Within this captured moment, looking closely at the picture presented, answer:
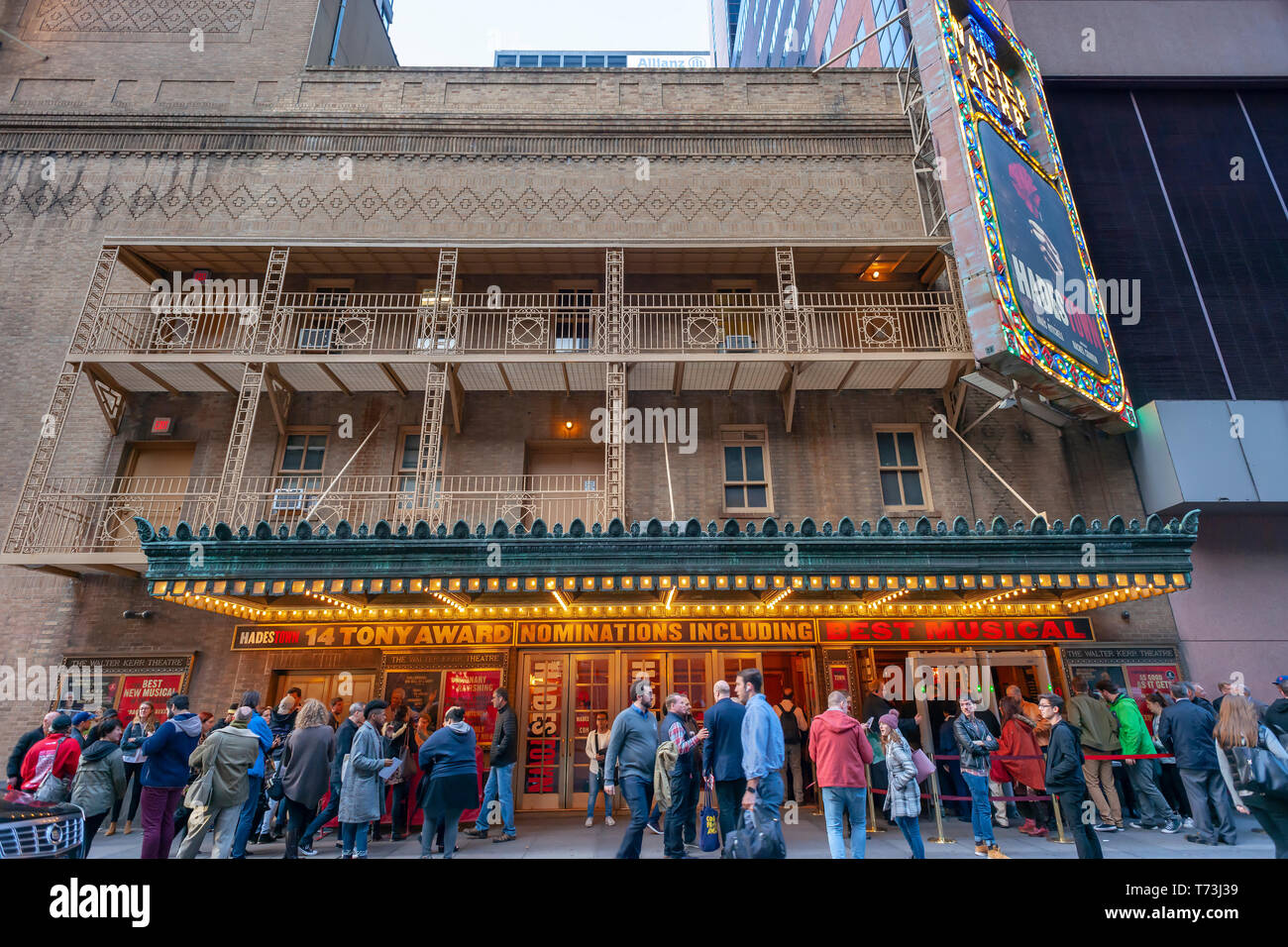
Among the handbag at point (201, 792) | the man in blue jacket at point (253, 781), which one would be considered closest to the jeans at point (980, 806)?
the man in blue jacket at point (253, 781)

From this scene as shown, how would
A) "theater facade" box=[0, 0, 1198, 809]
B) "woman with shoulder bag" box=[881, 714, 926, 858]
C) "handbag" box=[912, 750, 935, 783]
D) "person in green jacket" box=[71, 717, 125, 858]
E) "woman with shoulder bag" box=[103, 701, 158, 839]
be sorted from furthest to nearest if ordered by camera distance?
"theater facade" box=[0, 0, 1198, 809] < "woman with shoulder bag" box=[103, 701, 158, 839] < "handbag" box=[912, 750, 935, 783] < "person in green jacket" box=[71, 717, 125, 858] < "woman with shoulder bag" box=[881, 714, 926, 858]

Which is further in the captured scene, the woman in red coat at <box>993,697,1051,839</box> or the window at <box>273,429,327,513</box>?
the window at <box>273,429,327,513</box>

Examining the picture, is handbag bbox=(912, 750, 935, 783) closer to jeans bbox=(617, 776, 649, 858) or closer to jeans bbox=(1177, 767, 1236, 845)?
jeans bbox=(1177, 767, 1236, 845)

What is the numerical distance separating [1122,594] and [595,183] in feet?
46.4

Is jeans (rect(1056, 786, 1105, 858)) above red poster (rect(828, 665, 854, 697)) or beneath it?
beneath

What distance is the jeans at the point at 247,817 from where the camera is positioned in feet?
26.3

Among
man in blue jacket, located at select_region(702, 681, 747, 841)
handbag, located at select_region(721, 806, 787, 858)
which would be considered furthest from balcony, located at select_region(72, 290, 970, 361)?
handbag, located at select_region(721, 806, 787, 858)

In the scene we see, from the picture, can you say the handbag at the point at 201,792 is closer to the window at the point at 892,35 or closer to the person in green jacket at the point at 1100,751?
the person in green jacket at the point at 1100,751

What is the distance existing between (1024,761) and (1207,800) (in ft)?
7.48

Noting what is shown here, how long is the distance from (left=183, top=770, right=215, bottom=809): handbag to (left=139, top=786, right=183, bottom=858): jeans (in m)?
0.34

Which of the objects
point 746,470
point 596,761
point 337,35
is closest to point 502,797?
point 596,761

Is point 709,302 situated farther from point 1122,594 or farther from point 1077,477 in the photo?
point 1122,594

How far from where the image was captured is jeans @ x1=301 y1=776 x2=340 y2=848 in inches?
337
